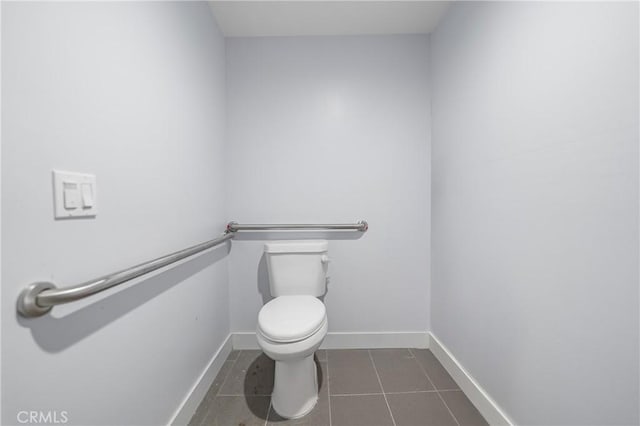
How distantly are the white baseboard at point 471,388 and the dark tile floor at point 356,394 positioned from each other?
1.2 inches

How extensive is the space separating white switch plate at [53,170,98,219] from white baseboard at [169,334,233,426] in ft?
3.04

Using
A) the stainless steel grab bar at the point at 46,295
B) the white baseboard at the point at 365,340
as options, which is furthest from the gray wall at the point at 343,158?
the stainless steel grab bar at the point at 46,295

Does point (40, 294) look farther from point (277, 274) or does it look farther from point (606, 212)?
point (606, 212)

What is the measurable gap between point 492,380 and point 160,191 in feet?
A: 5.30

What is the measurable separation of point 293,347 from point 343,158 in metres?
1.14

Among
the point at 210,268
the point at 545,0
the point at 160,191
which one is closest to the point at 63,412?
the point at 160,191

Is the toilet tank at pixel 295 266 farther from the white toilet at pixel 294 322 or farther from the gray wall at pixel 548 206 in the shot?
the gray wall at pixel 548 206

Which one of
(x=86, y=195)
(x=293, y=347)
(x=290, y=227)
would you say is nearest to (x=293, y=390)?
(x=293, y=347)

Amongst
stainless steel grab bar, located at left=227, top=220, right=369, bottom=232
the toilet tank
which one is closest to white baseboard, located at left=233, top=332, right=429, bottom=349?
the toilet tank

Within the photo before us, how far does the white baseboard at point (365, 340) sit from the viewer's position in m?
1.69

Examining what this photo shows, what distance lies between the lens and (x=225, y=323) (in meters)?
1.62

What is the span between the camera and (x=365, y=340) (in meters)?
1.69

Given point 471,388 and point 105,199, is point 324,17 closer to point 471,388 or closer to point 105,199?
point 105,199

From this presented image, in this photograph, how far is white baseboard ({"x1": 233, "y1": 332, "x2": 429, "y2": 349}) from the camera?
1.69 metres
